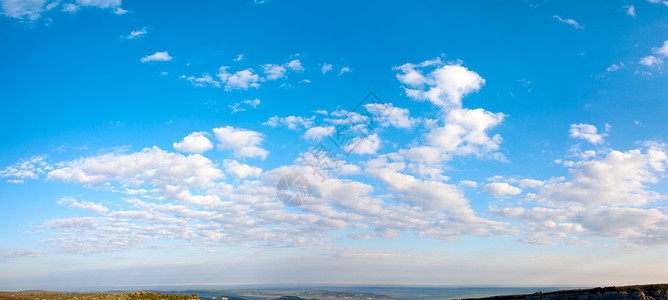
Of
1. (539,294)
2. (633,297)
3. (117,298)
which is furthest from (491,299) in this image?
(117,298)

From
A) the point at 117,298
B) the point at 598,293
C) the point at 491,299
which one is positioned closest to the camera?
the point at 117,298

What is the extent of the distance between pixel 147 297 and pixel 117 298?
3.41 metres

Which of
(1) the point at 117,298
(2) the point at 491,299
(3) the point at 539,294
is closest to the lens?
(1) the point at 117,298

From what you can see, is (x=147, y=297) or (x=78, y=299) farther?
(x=147, y=297)

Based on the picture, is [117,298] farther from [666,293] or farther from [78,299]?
[666,293]

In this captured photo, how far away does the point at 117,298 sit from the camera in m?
47.0

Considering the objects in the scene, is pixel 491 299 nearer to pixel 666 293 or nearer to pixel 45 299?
pixel 666 293

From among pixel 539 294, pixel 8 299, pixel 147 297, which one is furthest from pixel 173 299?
pixel 539 294

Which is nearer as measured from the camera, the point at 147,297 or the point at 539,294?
the point at 147,297

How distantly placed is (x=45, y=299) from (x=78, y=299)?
1028 centimetres

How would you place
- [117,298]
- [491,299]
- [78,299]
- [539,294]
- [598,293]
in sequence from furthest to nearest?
[491,299]
[539,294]
[598,293]
[117,298]
[78,299]

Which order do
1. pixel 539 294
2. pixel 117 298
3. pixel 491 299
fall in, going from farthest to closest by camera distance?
pixel 491 299 < pixel 539 294 < pixel 117 298

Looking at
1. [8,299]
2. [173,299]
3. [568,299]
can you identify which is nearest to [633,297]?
[568,299]

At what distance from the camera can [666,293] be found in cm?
4900
